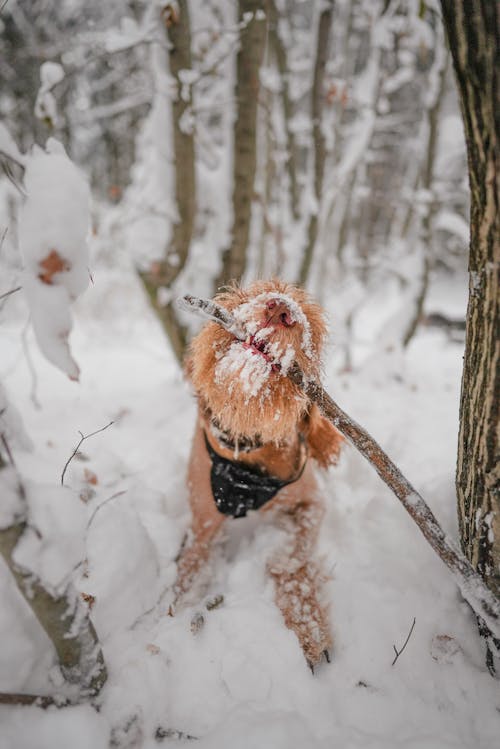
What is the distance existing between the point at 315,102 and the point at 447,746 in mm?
3958

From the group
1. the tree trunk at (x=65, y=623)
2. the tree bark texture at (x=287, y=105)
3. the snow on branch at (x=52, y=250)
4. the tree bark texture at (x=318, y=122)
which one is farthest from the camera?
the tree bark texture at (x=287, y=105)

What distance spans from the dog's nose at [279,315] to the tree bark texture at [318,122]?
107 inches

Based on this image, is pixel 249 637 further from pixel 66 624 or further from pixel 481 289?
pixel 481 289

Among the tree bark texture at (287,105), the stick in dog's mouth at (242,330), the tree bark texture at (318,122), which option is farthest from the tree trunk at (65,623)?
the tree bark texture at (287,105)

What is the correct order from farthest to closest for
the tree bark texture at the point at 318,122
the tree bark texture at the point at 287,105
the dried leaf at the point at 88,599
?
the tree bark texture at the point at 287,105 → the tree bark texture at the point at 318,122 → the dried leaf at the point at 88,599

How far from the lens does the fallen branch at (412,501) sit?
1080 mm

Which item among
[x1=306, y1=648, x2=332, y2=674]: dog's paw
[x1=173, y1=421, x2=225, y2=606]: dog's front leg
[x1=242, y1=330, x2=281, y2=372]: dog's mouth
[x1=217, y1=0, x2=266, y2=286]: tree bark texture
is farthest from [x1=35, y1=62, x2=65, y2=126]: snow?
[x1=306, y1=648, x2=332, y2=674]: dog's paw

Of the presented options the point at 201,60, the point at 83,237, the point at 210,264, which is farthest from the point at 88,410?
the point at 201,60

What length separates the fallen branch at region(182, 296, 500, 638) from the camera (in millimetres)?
1080

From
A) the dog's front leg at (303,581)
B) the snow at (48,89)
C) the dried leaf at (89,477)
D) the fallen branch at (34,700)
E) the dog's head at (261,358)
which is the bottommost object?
the dog's front leg at (303,581)

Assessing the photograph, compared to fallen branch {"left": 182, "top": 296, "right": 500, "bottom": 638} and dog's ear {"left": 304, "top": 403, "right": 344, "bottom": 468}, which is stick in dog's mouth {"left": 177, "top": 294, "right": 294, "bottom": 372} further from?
dog's ear {"left": 304, "top": 403, "right": 344, "bottom": 468}

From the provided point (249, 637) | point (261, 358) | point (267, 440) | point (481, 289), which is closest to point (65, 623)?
point (249, 637)

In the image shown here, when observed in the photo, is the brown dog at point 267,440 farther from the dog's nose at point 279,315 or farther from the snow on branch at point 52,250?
the snow on branch at point 52,250

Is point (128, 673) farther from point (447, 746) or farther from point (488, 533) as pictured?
point (488, 533)
